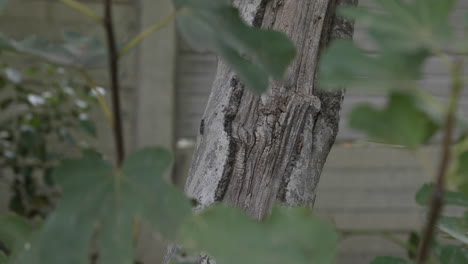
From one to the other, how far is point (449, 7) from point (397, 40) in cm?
4

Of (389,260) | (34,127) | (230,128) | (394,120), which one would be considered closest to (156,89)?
(34,127)

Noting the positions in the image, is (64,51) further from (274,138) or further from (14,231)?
(274,138)

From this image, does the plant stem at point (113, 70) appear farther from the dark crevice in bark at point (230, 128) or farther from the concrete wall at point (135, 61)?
the concrete wall at point (135, 61)

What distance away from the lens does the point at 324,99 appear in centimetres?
101

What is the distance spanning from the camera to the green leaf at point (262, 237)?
1.28ft

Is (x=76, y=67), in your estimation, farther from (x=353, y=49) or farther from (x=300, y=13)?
(x=300, y=13)

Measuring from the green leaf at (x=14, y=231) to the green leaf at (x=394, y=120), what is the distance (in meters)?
0.33

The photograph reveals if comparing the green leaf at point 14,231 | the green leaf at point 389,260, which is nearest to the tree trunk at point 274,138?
the green leaf at point 389,260

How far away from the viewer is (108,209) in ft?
1.52

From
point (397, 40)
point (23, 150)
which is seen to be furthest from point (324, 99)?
point (23, 150)

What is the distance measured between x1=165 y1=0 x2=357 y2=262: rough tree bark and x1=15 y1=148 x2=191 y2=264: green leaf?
50 cm

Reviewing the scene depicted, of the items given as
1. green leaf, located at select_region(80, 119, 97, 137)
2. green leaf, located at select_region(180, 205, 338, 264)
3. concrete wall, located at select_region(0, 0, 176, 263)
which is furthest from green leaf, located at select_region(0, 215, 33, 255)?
concrete wall, located at select_region(0, 0, 176, 263)

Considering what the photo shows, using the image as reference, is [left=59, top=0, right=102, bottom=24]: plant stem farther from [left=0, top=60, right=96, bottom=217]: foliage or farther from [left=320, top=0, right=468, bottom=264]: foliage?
[left=0, top=60, right=96, bottom=217]: foliage

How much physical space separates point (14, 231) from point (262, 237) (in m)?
0.29
